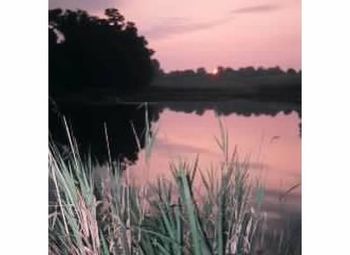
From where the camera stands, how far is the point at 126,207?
1938mm

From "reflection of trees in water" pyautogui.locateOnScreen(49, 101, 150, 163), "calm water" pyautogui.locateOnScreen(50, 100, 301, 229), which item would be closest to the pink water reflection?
"calm water" pyautogui.locateOnScreen(50, 100, 301, 229)

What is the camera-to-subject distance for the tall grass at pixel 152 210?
1.92 metres

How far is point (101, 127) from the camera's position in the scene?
195cm

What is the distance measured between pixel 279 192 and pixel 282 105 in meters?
0.25

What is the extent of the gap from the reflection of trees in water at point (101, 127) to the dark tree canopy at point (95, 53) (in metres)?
0.06

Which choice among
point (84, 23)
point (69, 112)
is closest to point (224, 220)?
point (69, 112)

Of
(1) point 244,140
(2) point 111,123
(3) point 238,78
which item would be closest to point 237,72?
(3) point 238,78

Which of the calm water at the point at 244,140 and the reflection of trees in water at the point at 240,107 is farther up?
the reflection of trees in water at the point at 240,107

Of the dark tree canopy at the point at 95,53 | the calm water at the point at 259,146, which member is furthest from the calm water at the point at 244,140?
the dark tree canopy at the point at 95,53

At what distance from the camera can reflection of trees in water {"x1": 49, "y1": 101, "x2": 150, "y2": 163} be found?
1935 mm

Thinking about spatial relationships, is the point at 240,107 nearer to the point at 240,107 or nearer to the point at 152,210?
the point at 240,107

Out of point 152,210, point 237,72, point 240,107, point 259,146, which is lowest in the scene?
point 152,210

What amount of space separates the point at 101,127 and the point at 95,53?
0.72 feet

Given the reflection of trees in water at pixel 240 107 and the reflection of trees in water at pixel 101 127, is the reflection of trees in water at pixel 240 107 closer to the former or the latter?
the reflection of trees in water at pixel 240 107
